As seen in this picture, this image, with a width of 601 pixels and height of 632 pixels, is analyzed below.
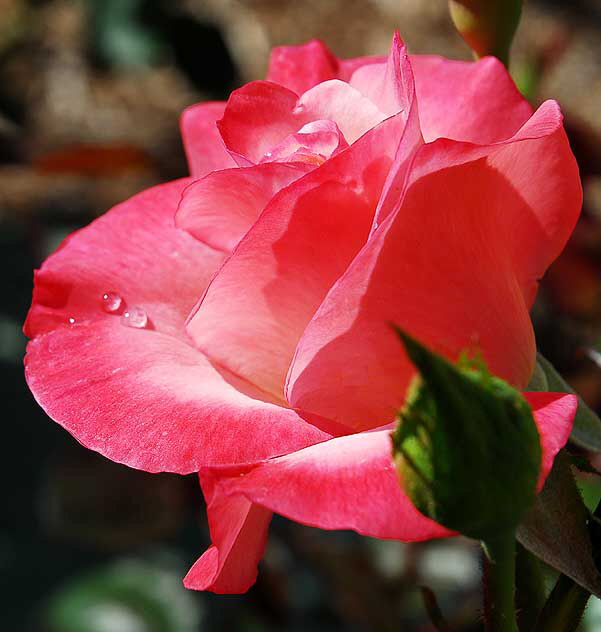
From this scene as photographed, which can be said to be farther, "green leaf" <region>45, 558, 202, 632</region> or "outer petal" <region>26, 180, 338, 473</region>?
"green leaf" <region>45, 558, 202, 632</region>

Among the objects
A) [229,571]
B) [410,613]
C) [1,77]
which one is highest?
[229,571]

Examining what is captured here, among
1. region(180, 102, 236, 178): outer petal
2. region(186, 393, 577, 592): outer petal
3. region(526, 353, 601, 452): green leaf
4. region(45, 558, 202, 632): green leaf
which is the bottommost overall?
region(45, 558, 202, 632): green leaf

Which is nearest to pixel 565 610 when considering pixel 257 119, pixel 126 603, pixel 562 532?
pixel 562 532

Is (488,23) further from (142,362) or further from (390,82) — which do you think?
(142,362)

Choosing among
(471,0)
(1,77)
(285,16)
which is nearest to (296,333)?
(471,0)

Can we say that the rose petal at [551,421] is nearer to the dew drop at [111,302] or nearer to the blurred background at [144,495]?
the dew drop at [111,302]

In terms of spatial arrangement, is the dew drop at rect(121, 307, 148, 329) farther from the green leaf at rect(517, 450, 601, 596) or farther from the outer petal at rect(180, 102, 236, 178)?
the green leaf at rect(517, 450, 601, 596)

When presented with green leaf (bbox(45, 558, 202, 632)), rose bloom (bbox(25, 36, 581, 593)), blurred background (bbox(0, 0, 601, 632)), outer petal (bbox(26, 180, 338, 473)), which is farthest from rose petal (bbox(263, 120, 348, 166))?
green leaf (bbox(45, 558, 202, 632))

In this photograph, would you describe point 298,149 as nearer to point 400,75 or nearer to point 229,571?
point 400,75
